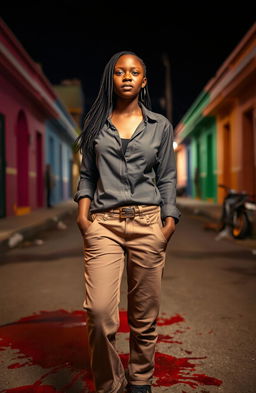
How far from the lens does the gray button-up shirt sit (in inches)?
97.0

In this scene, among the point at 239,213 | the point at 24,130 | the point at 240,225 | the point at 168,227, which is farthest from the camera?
the point at 24,130

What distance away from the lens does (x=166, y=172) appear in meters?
2.63

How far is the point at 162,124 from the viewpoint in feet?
8.50

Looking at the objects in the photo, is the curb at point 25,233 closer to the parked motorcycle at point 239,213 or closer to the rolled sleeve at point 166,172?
the parked motorcycle at point 239,213

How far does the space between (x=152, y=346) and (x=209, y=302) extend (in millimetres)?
2299

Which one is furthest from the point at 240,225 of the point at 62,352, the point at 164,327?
the point at 62,352

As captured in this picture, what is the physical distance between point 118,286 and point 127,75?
1068mm

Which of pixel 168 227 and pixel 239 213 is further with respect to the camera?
pixel 239 213

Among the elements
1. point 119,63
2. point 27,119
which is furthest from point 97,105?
point 27,119

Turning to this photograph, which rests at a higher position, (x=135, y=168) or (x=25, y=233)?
(x=135, y=168)

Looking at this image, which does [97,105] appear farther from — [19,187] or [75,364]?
[19,187]

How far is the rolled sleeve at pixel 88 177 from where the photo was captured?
103 inches

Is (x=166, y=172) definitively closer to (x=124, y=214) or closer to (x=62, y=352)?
(x=124, y=214)

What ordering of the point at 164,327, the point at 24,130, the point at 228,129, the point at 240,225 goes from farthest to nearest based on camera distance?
the point at 228,129 < the point at 24,130 < the point at 240,225 < the point at 164,327
